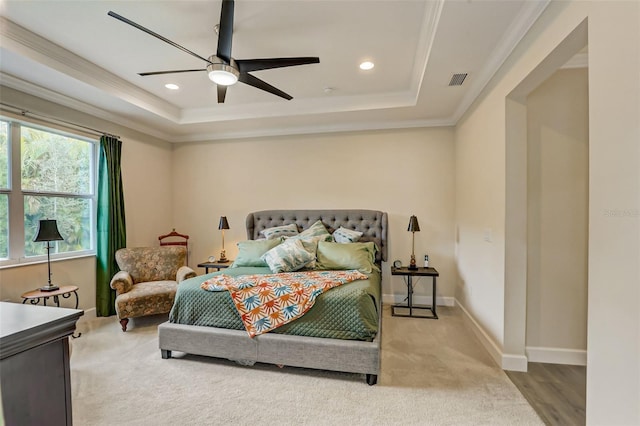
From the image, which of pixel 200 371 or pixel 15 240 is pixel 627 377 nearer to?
pixel 200 371

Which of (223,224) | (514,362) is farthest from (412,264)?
(223,224)

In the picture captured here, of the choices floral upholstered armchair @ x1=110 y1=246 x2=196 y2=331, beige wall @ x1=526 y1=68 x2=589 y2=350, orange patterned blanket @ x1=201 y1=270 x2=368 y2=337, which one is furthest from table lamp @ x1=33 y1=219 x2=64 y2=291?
beige wall @ x1=526 y1=68 x2=589 y2=350

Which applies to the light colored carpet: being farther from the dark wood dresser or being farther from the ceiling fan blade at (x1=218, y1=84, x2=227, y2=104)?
the ceiling fan blade at (x1=218, y1=84, x2=227, y2=104)

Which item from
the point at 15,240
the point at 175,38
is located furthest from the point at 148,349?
the point at 175,38

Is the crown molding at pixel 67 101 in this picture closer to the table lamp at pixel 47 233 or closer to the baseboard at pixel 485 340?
the table lamp at pixel 47 233

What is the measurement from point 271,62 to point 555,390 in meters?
3.30

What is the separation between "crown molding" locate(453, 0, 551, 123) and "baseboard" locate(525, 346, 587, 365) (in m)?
2.55

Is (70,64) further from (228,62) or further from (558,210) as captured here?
(558,210)

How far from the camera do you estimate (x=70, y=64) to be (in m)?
2.80

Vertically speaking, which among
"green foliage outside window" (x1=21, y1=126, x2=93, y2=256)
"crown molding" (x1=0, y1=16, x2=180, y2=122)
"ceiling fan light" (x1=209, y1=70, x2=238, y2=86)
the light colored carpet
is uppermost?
"crown molding" (x1=0, y1=16, x2=180, y2=122)

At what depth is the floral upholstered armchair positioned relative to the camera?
3262 mm

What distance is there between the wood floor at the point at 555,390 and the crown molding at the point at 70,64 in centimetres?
482

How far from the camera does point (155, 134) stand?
4629mm

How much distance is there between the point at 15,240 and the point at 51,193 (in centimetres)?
63
